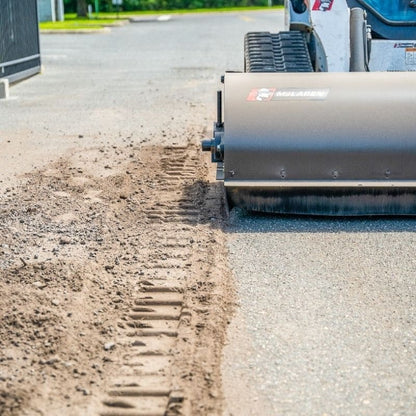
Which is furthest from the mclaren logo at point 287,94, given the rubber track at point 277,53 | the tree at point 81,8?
the tree at point 81,8

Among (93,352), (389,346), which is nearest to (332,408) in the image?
(389,346)

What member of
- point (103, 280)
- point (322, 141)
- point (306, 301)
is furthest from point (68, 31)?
point (306, 301)

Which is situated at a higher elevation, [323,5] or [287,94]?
[323,5]

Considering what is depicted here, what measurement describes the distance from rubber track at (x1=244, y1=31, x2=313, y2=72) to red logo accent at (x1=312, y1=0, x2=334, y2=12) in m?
0.43

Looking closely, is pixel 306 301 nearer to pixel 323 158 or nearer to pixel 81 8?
pixel 323 158

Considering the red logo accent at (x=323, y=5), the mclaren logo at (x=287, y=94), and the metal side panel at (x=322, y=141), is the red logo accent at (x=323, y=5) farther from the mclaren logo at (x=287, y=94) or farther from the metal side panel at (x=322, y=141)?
the metal side panel at (x=322, y=141)

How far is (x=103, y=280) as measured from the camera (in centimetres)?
505

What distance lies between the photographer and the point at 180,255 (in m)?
5.57

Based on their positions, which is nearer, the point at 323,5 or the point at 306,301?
the point at 306,301

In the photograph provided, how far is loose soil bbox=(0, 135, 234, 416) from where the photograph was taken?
3.77 m

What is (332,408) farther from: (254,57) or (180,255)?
(254,57)

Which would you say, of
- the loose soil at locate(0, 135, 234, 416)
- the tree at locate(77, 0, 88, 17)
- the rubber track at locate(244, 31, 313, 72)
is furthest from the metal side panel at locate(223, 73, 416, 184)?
the tree at locate(77, 0, 88, 17)

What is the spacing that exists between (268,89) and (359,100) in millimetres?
658

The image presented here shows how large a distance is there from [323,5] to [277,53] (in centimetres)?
62
